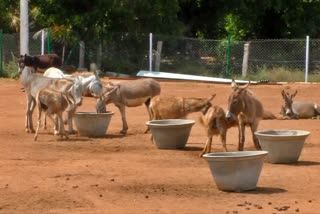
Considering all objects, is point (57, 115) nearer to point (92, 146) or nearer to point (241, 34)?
point (92, 146)

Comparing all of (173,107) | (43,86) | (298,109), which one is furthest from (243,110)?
(298,109)

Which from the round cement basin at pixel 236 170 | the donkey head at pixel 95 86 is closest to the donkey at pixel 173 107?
the donkey head at pixel 95 86

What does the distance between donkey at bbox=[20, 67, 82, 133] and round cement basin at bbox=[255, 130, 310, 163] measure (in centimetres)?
583

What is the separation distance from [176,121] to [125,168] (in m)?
Result: 2.90

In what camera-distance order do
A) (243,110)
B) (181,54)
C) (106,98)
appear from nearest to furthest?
(243,110)
(106,98)
(181,54)

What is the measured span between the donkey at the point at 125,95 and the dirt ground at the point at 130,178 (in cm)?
64

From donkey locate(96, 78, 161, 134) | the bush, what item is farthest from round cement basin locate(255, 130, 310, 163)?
the bush

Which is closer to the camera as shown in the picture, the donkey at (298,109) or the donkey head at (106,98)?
the donkey head at (106,98)

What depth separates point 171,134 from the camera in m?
17.0

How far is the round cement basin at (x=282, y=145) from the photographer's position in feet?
48.9

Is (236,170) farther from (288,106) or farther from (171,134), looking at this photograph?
(288,106)

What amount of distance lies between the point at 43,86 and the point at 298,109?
24.7 ft

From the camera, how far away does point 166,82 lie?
33.1m

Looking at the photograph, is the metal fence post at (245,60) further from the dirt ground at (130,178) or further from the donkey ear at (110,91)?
the donkey ear at (110,91)
